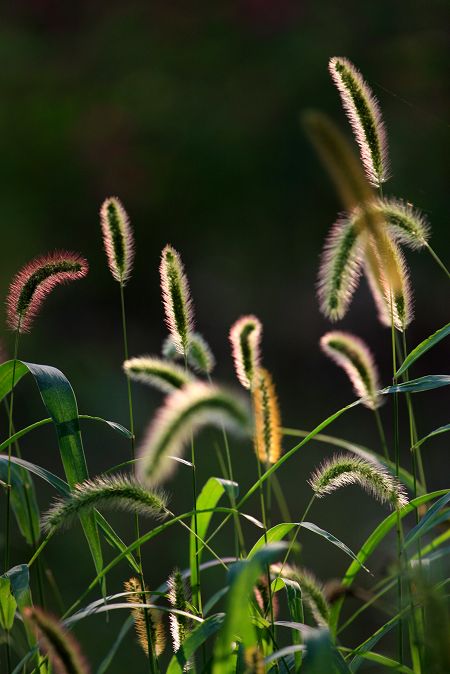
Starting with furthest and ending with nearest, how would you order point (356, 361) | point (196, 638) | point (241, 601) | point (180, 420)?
point (356, 361) → point (196, 638) → point (180, 420) → point (241, 601)

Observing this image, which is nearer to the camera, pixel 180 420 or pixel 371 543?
pixel 180 420

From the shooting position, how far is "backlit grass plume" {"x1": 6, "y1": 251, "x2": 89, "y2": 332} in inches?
40.3

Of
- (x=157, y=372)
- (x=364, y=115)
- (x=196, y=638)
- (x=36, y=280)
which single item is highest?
(x=364, y=115)

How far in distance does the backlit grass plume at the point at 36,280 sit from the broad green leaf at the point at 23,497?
0.16 metres

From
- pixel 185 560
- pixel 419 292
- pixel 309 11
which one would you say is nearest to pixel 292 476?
pixel 185 560

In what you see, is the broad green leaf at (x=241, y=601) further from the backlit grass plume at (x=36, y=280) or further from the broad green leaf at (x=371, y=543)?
the backlit grass plume at (x=36, y=280)

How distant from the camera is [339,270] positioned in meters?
1.06

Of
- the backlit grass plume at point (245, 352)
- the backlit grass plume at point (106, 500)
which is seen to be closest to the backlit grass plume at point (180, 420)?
the backlit grass plume at point (106, 500)

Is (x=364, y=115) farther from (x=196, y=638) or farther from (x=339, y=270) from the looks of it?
(x=196, y=638)

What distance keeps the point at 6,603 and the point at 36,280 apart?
0.34 meters

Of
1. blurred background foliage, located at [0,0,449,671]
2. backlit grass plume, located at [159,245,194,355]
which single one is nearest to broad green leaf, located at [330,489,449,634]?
backlit grass plume, located at [159,245,194,355]

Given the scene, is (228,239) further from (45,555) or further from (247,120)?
(45,555)

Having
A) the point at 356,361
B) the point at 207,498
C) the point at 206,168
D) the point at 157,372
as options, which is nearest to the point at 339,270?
the point at 356,361

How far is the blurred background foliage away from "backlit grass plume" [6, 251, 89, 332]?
3.39 m
